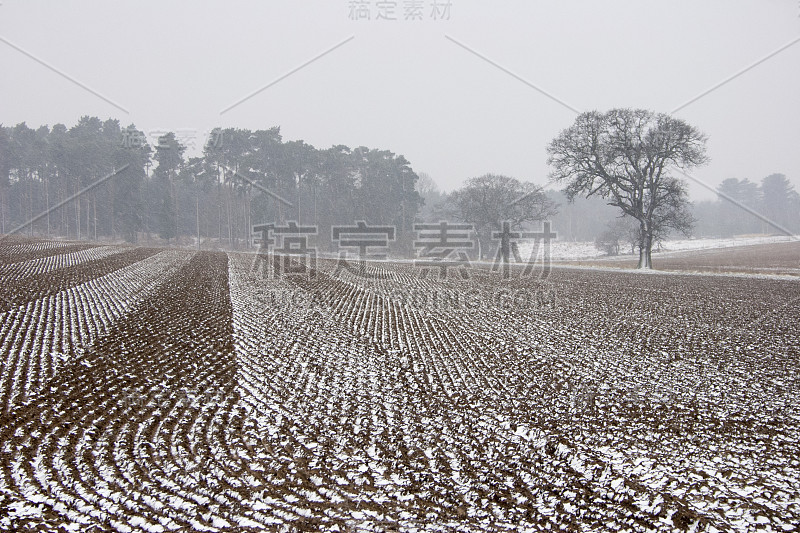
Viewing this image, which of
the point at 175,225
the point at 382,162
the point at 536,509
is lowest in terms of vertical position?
the point at 536,509

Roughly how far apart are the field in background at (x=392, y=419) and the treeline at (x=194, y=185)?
59.8m

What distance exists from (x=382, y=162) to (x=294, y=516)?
82.1m

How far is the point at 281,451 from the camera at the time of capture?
24.8ft

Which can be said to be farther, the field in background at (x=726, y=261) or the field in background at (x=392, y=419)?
the field in background at (x=726, y=261)

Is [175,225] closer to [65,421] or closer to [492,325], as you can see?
[492,325]

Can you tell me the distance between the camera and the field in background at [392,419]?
5977mm

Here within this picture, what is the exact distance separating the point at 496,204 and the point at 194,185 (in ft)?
177

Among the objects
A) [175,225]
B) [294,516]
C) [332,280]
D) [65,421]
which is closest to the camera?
[294,516]

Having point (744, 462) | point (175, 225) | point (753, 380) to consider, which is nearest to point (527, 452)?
point (744, 462)

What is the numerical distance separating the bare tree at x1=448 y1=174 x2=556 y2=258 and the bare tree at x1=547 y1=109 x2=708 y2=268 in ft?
57.4
